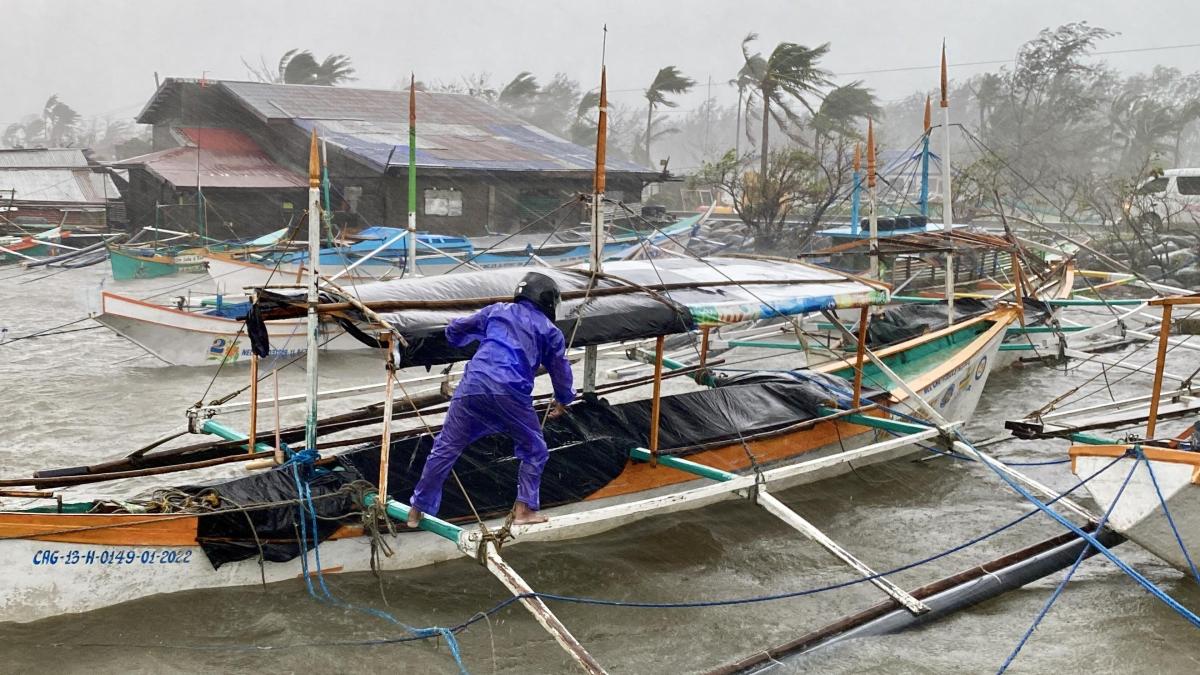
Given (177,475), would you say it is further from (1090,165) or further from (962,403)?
(1090,165)

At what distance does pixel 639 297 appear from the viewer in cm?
686

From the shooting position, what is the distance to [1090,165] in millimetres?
46281

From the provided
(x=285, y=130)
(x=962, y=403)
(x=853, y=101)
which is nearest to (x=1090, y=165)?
(x=853, y=101)

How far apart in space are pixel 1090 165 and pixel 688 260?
146ft

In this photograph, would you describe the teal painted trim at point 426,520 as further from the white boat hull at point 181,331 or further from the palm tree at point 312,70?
the palm tree at point 312,70

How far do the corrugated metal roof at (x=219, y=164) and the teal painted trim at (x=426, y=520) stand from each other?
20.5 metres

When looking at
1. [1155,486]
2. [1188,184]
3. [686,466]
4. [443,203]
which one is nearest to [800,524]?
[686,466]

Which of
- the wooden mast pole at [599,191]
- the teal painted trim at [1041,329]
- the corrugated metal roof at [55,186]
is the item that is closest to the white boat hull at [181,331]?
the wooden mast pole at [599,191]

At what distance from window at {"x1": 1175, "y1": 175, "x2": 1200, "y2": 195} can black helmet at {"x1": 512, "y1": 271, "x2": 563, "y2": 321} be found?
25.1 meters

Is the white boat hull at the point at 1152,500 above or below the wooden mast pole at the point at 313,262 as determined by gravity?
below

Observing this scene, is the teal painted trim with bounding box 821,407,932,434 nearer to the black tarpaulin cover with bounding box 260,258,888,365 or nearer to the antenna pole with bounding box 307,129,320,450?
the black tarpaulin cover with bounding box 260,258,888,365

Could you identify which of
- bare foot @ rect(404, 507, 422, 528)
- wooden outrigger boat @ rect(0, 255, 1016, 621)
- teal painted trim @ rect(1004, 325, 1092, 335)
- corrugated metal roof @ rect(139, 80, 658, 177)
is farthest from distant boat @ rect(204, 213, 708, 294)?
bare foot @ rect(404, 507, 422, 528)

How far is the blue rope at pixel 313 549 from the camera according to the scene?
586 centimetres

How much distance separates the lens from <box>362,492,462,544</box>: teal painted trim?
219 inches
